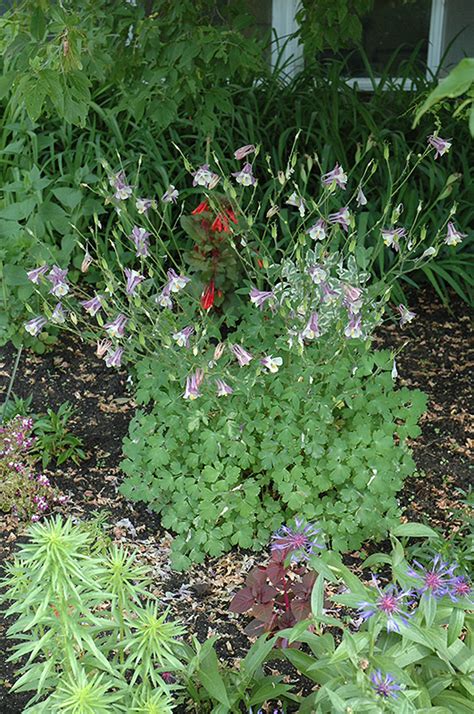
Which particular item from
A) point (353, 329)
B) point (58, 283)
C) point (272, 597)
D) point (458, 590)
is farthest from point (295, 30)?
point (458, 590)

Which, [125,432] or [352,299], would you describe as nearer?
[352,299]

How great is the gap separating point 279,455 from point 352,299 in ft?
1.70

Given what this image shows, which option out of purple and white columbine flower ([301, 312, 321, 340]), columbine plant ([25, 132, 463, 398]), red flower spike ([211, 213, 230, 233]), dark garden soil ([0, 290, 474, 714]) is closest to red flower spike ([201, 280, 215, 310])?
columbine plant ([25, 132, 463, 398])

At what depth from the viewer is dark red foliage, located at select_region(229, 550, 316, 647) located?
215 centimetres

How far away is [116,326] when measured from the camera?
7.73 ft

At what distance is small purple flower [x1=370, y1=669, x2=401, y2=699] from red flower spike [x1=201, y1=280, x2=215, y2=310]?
1.42m

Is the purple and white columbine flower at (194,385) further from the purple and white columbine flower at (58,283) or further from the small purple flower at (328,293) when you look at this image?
the purple and white columbine flower at (58,283)

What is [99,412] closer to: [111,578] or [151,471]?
[151,471]

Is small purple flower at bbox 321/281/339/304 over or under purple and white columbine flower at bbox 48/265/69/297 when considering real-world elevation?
under

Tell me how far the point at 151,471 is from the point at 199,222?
32.4 inches

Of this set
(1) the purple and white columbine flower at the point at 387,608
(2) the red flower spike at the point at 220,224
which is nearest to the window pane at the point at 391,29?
(2) the red flower spike at the point at 220,224

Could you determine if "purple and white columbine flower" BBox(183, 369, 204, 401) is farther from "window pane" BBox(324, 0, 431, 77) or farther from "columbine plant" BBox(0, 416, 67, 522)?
"window pane" BBox(324, 0, 431, 77)

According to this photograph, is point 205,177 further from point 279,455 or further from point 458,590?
point 458,590

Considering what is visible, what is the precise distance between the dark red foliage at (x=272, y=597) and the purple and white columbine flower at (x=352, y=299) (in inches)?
26.7
